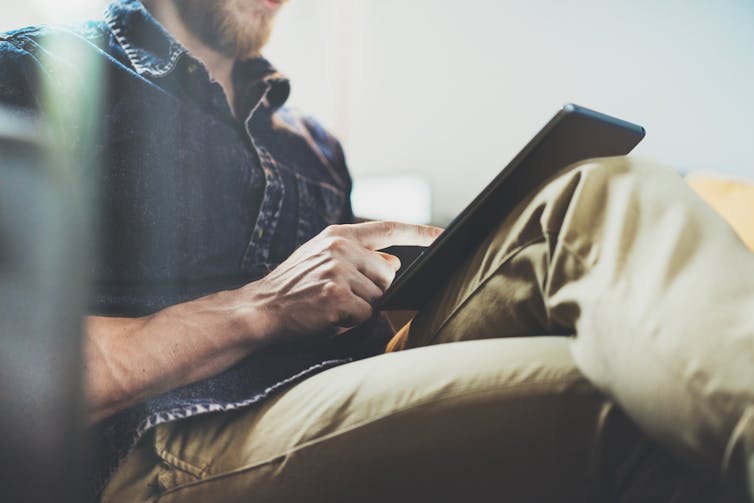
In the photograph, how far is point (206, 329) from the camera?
622 millimetres

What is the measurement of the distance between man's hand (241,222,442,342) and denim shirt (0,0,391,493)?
40mm

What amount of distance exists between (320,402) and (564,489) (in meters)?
0.19

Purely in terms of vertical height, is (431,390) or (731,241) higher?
(731,241)

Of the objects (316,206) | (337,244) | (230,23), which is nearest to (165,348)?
(337,244)

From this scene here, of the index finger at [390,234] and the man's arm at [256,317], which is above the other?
the index finger at [390,234]

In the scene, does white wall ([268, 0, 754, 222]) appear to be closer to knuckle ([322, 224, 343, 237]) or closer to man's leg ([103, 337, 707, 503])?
knuckle ([322, 224, 343, 237])

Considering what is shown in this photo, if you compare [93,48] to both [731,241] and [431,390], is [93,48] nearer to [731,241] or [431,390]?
[431,390]

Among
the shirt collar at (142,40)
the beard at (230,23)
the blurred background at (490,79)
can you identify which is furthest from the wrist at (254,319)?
the blurred background at (490,79)

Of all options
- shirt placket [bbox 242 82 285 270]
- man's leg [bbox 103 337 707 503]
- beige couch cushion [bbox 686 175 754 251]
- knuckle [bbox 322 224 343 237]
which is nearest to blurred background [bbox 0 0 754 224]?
beige couch cushion [bbox 686 175 754 251]

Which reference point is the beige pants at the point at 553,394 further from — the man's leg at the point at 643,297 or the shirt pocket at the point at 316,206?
the shirt pocket at the point at 316,206

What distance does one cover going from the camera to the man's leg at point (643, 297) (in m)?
0.35

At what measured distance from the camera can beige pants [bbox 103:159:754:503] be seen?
364 mm

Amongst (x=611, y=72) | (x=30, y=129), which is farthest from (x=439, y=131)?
(x=30, y=129)

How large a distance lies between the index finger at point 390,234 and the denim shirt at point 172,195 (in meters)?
0.11
